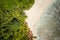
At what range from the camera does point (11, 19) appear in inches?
62.7

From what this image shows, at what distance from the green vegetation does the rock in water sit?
0.26 m

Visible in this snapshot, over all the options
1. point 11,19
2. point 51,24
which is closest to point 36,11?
point 51,24

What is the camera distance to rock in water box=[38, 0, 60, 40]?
1808 mm

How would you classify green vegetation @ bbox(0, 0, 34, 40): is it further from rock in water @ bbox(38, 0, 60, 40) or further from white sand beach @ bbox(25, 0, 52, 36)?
white sand beach @ bbox(25, 0, 52, 36)

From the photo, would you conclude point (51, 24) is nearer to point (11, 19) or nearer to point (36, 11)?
point (11, 19)

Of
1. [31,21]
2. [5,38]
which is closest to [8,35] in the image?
[5,38]

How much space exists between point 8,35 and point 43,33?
43 centimetres

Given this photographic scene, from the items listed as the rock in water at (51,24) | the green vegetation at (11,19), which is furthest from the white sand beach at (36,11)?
the green vegetation at (11,19)

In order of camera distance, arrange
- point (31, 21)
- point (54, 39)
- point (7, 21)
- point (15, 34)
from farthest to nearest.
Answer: point (31, 21), point (54, 39), point (15, 34), point (7, 21)

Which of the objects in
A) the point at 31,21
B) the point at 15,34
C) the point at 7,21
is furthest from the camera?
the point at 31,21

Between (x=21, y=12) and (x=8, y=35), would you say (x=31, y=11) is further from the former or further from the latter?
(x=8, y=35)

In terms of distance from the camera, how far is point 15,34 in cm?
165

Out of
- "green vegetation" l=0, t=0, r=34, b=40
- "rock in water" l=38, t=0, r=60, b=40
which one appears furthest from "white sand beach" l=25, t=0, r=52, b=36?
"green vegetation" l=0, t=0, r=34, b=40

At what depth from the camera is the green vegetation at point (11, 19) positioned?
58.6 inches
